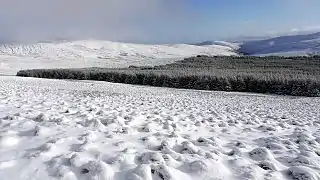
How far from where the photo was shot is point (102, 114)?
9453 mm

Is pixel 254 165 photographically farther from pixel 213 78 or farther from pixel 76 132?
pixel 213 78

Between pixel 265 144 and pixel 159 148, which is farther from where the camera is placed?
pixel 265 144

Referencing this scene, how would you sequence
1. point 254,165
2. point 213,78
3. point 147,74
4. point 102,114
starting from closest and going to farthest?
point 254,165 < point 102,114 < point 213,78 < point 147,74

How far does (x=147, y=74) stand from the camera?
46031 millimetres

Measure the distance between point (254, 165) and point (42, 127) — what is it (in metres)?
3.89

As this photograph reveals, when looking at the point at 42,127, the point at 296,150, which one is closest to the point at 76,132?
the point at 42,127

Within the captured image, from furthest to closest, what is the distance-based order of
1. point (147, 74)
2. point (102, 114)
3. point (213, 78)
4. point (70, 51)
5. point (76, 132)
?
1. point (70, 51)
2. point (147, 74)
3. point (213, 78)
4. point (102, 114)
5. point (76, 132)

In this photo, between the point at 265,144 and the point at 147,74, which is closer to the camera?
A: the point at 265,144

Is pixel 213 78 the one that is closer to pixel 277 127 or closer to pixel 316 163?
pixel 277 127

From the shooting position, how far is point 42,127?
23.0 ft

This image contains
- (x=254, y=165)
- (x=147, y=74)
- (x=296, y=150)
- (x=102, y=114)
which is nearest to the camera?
(x=254, y=165)

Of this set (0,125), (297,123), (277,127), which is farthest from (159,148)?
(297,123)

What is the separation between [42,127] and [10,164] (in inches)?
78.9

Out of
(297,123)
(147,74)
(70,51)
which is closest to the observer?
(297,123)
